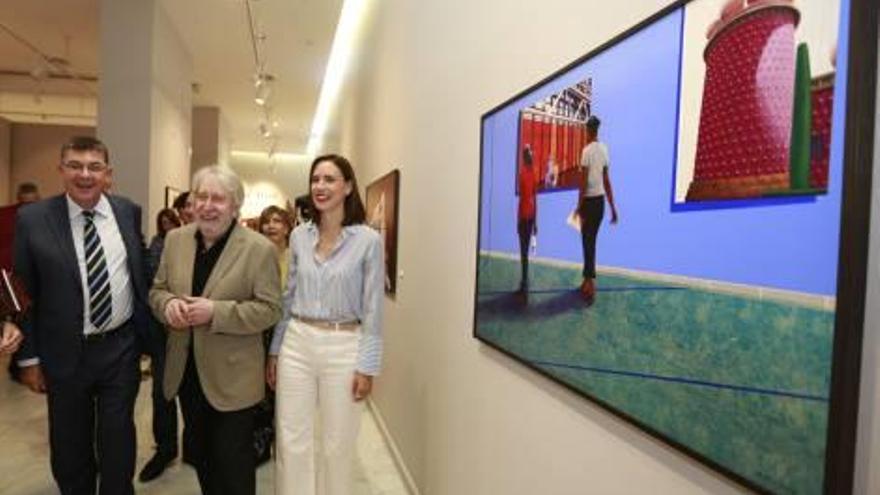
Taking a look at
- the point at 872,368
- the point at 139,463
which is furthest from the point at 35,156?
the point at 872,368

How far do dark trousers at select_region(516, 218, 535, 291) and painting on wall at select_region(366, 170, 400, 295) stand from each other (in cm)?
210

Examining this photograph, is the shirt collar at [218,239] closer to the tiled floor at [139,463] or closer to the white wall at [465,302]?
the white wall at [465,302]

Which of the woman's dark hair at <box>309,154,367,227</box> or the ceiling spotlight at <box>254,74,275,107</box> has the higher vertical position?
→ the ceiling spotlight at <box>254,74,275,107</box>

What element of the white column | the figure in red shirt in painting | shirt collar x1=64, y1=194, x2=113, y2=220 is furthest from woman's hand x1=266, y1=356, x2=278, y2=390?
the white column

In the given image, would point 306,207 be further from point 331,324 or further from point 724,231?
point 724,231

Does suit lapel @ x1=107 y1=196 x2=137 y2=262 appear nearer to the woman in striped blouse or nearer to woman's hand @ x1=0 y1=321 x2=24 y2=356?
woman's hand @ x1=0 y1=321 x2=24 y2=356

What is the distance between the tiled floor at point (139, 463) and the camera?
357 centimetres

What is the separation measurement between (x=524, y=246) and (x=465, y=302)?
2.43 ft

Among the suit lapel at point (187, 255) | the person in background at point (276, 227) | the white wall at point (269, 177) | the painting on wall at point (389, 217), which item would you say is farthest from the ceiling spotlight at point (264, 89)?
the white wall at point (269, 177)

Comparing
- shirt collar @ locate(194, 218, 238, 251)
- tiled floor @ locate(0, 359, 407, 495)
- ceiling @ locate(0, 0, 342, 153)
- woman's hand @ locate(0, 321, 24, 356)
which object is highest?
ceiling @ locate(0, 0, 342, 153)

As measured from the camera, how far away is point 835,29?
0.83 meters

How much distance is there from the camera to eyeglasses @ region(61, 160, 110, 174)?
8.39 ft

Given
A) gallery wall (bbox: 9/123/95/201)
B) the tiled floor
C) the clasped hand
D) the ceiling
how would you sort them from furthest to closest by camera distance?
gallery wall (bbox: 9/123/95/201)
the ceiling
the tiled floor
the clasped hand

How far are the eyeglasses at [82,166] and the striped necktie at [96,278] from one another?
0.58 feet
